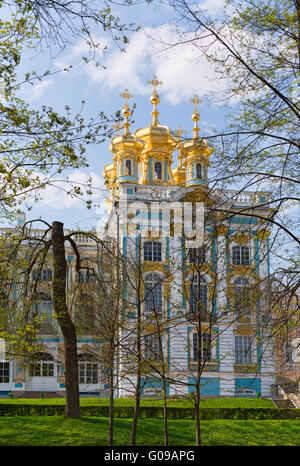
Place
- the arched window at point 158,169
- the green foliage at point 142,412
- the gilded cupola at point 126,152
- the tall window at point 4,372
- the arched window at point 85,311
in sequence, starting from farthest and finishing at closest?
the arched window at point 158,169 → the gilded cupola at point 126,152 → the tall window at point 4,372 → the green foliage at point 142,412 → the arched window at point 85,311

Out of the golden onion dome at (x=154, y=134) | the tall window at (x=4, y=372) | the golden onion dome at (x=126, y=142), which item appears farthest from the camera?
the golden onion dome at (x=154, y=134)

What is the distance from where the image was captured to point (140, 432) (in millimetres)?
14109

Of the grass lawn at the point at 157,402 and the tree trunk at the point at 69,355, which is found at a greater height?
the tree trunk at the point at 69,355

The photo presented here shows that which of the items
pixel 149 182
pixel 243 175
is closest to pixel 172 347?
pixel 149 182

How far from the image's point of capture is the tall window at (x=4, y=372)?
28300 millimetres

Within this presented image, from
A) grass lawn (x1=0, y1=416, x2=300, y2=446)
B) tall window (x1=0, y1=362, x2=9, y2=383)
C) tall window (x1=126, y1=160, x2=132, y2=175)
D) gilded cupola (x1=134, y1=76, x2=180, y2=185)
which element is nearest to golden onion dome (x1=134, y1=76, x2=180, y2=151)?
gilded cupola (x1=134, y1=76, x2=180, y2=185)

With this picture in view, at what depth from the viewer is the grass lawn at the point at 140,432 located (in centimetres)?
1284

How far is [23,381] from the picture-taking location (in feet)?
92.0

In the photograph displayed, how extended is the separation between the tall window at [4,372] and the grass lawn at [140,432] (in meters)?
14.2

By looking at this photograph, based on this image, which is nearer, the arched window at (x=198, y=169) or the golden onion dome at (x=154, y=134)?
the arched window at (x=198, y=169)

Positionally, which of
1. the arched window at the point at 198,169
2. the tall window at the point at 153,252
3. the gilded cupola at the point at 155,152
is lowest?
the tall window at the point at 153,252

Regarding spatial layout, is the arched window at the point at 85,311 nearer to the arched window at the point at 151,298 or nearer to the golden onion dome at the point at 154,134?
the arched window at the point at 151,298

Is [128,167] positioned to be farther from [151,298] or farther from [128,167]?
[151,298]

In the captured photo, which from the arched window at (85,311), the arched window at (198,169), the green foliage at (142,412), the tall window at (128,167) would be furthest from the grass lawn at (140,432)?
the arched window at (198,169)
